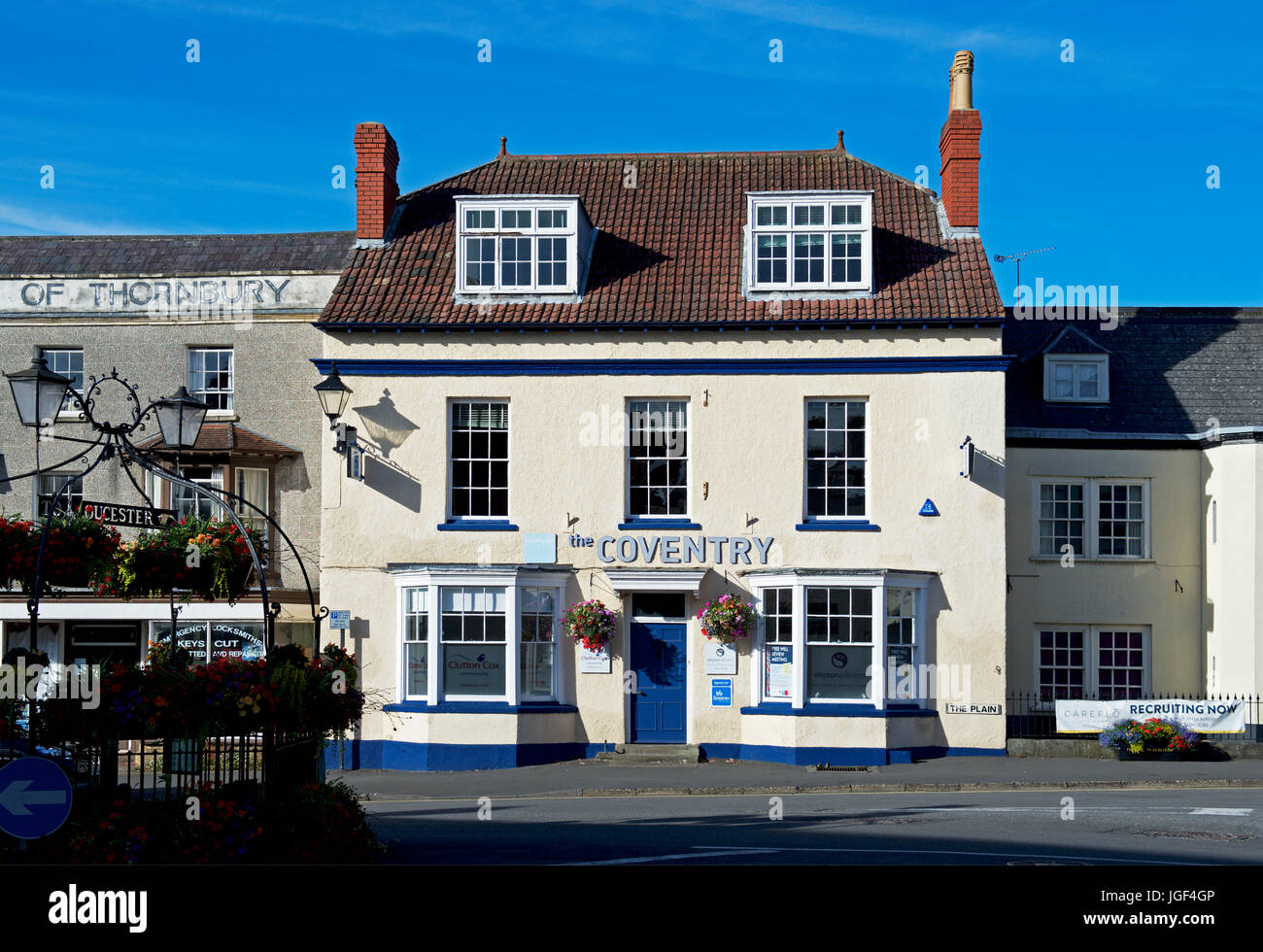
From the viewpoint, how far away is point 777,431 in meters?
20.5

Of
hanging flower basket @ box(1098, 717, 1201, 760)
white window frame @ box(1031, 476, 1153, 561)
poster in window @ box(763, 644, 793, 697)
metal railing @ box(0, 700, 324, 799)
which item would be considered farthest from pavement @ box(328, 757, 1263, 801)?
metal railing @ box(0, 700, 324, 799)

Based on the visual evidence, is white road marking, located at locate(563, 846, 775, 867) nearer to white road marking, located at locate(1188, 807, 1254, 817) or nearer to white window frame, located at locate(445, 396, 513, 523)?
white road marking, located at locate(1188, 807, 1254, 817)

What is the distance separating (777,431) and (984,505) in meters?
3.69

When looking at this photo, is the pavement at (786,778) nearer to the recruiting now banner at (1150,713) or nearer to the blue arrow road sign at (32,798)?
the recruiting now banner at (1150,713)

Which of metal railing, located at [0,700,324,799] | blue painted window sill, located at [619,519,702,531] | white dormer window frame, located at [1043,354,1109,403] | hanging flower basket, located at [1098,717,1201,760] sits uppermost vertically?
white dormer window frame, located at [1043,354,1109,403]

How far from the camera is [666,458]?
20.8 metres

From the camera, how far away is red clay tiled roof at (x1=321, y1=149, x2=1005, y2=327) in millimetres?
20688

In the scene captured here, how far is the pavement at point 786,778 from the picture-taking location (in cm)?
1712

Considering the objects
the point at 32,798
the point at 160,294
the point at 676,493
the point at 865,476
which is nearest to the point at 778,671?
the point at 676,493

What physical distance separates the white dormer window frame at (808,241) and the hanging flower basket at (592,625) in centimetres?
625

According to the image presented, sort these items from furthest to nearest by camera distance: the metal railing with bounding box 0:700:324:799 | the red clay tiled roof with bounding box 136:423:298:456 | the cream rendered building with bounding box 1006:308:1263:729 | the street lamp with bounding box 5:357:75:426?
the red clay tiled roof with bounding box 136:423:298:456 < the cream rendered building with bounding box 1006:308:1263:729 < the street lamp with bounding box 5:357:75:426 < the metal railing with bounding box 0:700:324:799

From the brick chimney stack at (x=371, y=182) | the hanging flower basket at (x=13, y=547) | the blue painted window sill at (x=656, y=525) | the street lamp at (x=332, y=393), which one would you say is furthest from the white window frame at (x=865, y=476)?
the hanging flower basket at (x=13, y=547)

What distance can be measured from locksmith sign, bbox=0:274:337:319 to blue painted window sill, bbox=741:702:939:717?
13.0 metres
